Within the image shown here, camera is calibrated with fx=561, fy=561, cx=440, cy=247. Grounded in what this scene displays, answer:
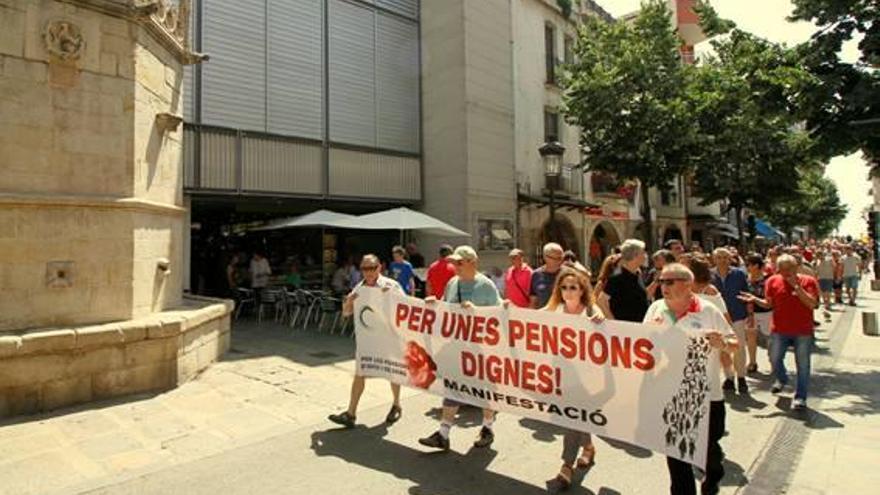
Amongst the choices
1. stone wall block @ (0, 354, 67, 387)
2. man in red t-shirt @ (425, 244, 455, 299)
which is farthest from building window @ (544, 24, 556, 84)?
stone wall block @ (0, 354, 67, 387)

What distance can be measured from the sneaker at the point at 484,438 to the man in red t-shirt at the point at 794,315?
368cm

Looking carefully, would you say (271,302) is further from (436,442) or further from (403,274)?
(436,442)

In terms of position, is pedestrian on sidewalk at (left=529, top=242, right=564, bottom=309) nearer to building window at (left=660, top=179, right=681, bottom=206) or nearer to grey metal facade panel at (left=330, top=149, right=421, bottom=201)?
grey metal facade panel at (left=330, top=149, right=421, bottom=201)

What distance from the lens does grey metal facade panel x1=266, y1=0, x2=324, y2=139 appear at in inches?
518

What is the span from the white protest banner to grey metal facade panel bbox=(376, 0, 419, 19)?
12.2 metres

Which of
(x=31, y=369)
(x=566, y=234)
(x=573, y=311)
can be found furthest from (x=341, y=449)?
(x=566, y=234)

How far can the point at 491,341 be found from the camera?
489cm

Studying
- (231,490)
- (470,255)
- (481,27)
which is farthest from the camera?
(481,27)

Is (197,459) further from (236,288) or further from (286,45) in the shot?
(286,45)

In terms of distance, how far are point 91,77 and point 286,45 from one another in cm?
698

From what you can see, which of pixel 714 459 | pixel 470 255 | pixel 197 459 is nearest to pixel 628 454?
pixel 714 459

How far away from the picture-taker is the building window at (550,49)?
20.1m

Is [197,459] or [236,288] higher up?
[236,288]

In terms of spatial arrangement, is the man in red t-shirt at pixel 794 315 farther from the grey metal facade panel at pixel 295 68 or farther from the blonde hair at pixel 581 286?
the grey metal facade panel at pixel 295 68
